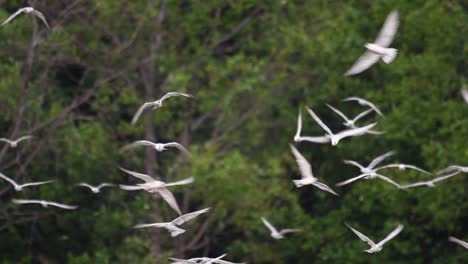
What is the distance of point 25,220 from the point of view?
876 inches

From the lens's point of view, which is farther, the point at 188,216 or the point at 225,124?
the point at 225,124

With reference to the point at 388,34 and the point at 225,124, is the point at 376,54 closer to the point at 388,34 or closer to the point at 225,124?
the point at 388,34

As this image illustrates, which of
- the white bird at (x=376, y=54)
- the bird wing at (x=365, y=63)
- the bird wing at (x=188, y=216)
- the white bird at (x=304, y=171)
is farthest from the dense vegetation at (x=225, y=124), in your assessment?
the bird wing at (x=365, y=63)

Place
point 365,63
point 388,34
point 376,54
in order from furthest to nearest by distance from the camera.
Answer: point 388,34 < point 376,54 < point 365,63

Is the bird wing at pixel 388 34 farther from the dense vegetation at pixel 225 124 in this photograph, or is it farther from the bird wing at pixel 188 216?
the dense vegetation at pixel 225 124

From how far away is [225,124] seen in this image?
77.4 feet

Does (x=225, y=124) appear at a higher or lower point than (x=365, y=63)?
lower

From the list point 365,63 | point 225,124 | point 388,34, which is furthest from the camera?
point 225,124

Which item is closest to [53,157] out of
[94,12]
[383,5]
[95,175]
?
[95,175]

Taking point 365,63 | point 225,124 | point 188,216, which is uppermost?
point 365,63

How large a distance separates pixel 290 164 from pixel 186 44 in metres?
2.72

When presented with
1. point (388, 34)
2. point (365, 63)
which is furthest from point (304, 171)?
point (388, 34)

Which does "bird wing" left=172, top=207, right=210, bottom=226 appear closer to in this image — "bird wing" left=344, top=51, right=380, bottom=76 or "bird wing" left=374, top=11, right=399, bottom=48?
"bird wing" left=344, top=51, right=380, bottom=76

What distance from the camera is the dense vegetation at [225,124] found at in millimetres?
22062
